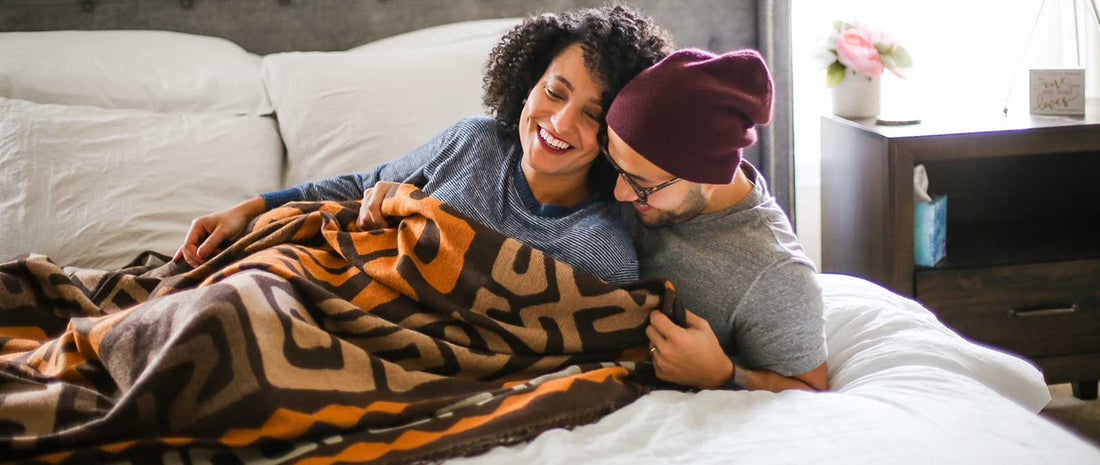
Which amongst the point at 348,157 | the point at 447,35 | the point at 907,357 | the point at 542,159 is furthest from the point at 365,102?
the point at 907,357

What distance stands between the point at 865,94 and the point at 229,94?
1.45m

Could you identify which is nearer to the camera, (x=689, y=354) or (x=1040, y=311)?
(x=689, y=354)

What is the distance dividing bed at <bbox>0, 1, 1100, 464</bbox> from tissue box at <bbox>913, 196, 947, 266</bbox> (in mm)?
372

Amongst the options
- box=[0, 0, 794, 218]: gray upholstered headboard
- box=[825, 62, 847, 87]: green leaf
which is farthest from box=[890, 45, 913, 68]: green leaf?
box=[0, 0, 794, 218]: gray upholstered headboard

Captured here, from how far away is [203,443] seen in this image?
987 mm

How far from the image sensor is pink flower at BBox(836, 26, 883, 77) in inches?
86.7

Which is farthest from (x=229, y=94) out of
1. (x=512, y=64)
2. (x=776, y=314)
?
(x=776, y=314)

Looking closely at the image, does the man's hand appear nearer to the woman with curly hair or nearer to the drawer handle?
the woman with curly hair

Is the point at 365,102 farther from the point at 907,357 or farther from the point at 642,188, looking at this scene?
the point at 907,357

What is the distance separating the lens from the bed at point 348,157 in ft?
3.42

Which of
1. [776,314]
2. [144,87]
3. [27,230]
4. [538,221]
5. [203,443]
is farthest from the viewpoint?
[144,87]

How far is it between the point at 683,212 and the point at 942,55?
1662mm

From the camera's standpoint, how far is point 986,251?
2150 mm

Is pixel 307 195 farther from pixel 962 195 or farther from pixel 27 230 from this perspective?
pixel 962 195
